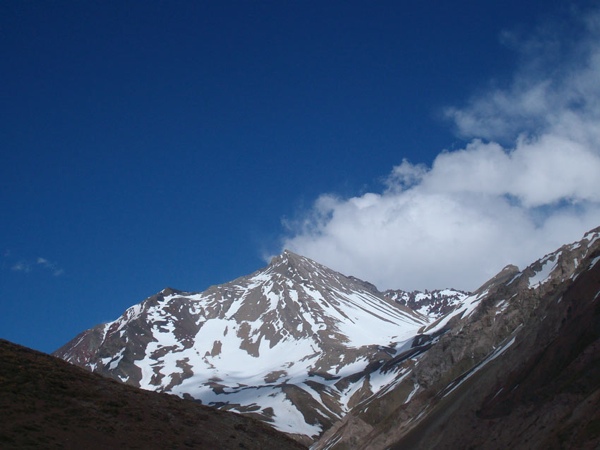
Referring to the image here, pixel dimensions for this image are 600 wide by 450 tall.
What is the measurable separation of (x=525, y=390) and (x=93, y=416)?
5177cm

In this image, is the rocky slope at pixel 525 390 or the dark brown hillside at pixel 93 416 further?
the rocky slope at pixel 525 390

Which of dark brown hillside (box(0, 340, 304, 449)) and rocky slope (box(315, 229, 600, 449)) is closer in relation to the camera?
dark brown hillside (box(0, 340, 304, 449))

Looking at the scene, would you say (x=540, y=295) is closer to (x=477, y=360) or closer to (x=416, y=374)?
(x=477, y=360)

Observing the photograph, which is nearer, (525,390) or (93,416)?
(93,416)

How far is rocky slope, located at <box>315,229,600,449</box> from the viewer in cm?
5104

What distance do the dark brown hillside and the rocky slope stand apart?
2485 cm

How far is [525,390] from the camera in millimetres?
66250

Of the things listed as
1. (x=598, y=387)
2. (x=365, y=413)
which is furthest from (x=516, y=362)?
(x=365, y=413)

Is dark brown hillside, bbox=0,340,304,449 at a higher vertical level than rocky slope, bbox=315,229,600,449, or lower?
higher

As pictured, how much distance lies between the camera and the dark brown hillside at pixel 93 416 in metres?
29.6

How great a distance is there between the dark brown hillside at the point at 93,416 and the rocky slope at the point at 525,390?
24.9 m

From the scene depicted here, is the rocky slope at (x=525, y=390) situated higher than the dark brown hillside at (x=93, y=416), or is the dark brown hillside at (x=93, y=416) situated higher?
the dark brown hillside at (x=93, y=416)

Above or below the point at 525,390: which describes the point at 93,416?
above

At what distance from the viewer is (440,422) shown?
284 feet
